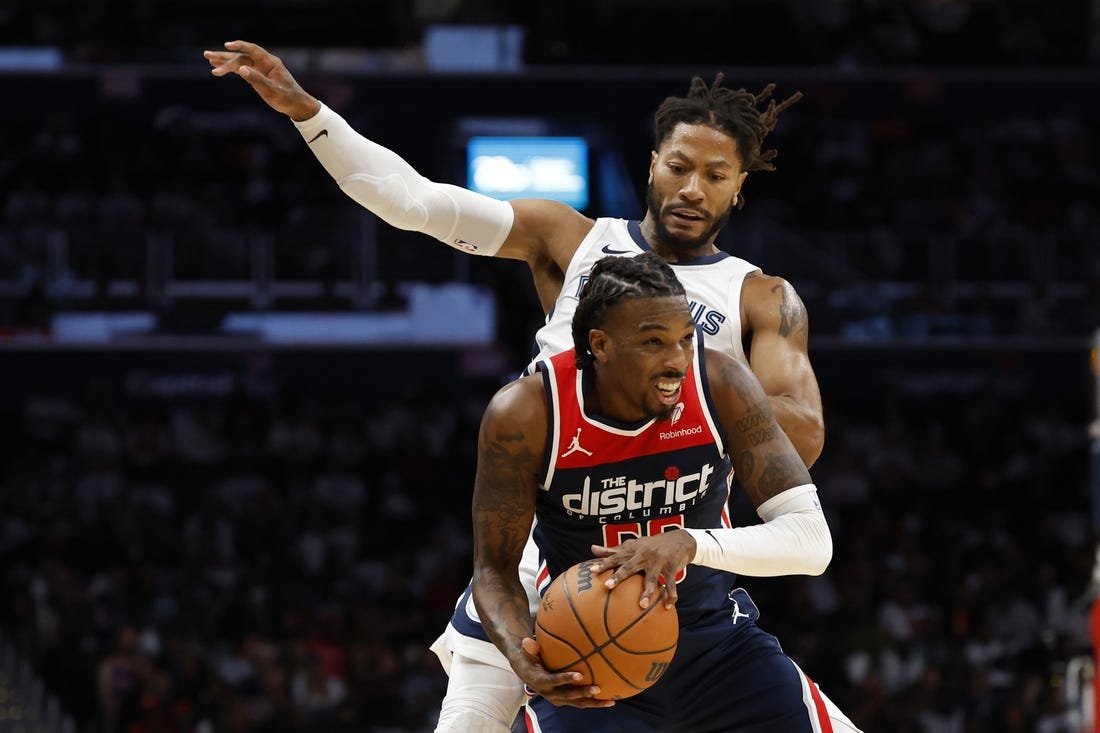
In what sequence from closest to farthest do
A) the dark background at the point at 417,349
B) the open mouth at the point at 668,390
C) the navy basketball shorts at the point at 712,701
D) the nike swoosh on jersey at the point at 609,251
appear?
the open mouth at the point at 668,390, the navy basketball shorts at the point at 712,701, the nike swoosh on jersey at the point at 609,251, the dark background at the point at 417,349

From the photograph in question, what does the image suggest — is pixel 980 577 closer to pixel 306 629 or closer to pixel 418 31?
pixel 306 629

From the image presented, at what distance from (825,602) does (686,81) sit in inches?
221

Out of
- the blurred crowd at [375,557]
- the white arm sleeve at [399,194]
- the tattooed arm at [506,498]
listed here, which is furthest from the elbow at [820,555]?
the blurred crowd at [375,557]

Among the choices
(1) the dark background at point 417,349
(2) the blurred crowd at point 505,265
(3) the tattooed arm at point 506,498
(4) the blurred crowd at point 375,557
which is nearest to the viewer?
(3) the tattooed arm at point 506,498

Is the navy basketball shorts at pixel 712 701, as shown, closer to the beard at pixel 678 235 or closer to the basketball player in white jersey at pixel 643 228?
the basketball player in white jersey at pixel 643 228

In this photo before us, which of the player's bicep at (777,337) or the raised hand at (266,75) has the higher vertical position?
the raised hand at (266,75)

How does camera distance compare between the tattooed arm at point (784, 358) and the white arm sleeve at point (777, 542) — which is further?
the tattooed arm at point (784, 358)

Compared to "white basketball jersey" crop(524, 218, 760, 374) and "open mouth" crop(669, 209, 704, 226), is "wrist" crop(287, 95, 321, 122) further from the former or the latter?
"open mouth" crop(669, 209, 704, 226)

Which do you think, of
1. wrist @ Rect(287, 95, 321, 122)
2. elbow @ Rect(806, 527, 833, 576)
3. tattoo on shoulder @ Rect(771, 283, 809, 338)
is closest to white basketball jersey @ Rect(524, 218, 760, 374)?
tattoo on shoulder @ Rect(771, 283, 809, 338)

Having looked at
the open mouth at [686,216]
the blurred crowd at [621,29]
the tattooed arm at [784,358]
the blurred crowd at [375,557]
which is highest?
the blurred crowd at [621,29]

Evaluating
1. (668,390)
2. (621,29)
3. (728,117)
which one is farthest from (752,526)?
(621,29)

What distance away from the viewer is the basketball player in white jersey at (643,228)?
4.73m

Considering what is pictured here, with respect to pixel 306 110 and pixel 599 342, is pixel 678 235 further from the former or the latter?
pixel 306 110

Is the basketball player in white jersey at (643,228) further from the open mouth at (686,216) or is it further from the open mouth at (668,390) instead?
the open mouth at (668,390)
